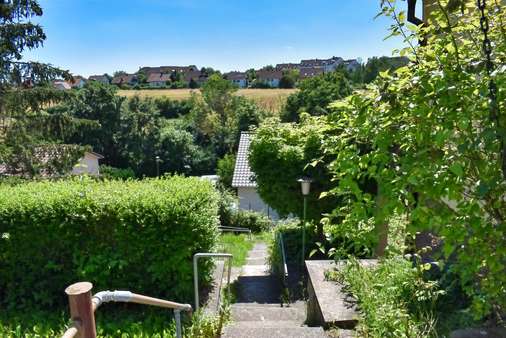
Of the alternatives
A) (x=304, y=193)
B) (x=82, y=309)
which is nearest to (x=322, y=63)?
(x=304, y=193)

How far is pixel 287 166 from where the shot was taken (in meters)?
8.11

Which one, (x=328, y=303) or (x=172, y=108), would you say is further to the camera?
(x=172, y=108)

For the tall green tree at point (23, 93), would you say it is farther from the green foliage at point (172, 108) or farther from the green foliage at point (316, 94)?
the green foliage at point (172, 108)

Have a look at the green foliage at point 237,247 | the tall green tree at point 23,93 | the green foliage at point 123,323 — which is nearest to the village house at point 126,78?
the tall green tree at point 23,93

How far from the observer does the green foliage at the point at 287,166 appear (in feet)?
26.2

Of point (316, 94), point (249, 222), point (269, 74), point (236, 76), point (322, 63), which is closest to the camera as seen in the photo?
point (249, 222)

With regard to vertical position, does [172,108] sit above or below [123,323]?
above

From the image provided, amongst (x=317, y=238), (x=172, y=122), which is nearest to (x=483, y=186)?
(x=317, y=238)

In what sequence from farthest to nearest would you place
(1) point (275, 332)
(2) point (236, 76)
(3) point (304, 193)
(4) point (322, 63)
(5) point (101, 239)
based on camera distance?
(4) point (322, 63), (2) point (236, 76), (3) point (304, 193), (5) point (101, 239), (1) point (275, 332)

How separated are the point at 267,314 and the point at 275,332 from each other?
173 cm

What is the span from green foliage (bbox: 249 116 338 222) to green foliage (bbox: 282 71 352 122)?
25.3m

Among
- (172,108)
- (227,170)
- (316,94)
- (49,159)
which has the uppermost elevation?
(316,94)

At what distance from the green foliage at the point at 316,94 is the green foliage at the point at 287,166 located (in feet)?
83.0

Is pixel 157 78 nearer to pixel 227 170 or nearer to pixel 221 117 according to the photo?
pixel 221 117
